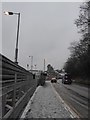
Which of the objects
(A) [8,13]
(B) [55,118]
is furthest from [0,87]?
(A) [8,13]

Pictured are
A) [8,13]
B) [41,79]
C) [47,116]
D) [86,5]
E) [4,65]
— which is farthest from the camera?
[41,79]

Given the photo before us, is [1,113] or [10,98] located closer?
[1,113]

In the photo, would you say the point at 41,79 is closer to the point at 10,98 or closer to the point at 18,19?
the point at 18,19

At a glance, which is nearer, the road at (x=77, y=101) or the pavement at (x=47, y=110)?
the pavement at (x=47, y=110)

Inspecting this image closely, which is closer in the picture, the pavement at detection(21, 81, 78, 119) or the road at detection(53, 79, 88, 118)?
the pavement at detection(21, 81, 78, 119)

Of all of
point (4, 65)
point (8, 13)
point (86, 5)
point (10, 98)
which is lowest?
point (10, 98)

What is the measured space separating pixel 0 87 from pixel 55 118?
4.44 meters

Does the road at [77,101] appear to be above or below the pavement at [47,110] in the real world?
below

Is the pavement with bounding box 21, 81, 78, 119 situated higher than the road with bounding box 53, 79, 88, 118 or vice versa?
the pavement with bounding box 21, 81, 78, 119

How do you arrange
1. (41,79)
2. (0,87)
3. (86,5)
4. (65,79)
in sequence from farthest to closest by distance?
(65,79) < (41,79) < (86,5) < (0,87)

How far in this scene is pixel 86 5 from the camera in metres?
55.4

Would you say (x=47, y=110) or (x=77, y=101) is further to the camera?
(x=77, y=101)

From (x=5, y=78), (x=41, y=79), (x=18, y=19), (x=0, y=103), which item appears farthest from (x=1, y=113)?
(x=41, y=79)

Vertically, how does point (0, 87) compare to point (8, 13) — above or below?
below
